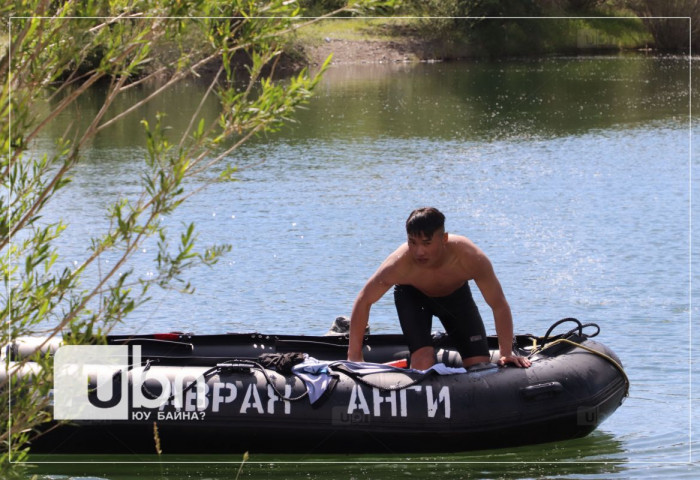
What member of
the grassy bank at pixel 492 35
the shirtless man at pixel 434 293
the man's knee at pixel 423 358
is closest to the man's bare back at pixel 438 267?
the shirtless man at pixel 434 293

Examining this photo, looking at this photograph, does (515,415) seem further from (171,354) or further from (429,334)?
(171,354)

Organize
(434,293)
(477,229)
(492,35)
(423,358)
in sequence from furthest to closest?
(492,35) → (477,229) → (434,293) → (423,358)

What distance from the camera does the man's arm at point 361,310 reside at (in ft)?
20.3

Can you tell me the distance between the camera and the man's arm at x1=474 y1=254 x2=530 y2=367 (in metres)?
6.14

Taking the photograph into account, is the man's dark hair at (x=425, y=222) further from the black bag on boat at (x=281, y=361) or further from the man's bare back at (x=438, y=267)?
the black bag on boat at (x=281, y=361)

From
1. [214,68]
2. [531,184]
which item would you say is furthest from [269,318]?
[214,68]

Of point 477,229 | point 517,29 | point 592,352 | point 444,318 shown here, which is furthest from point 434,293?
point 517,29

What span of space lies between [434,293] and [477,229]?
7.02 meters

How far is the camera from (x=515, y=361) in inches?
247

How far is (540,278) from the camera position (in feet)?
36.5

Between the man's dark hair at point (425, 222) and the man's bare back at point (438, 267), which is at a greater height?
the man's dark hair at point (425, 222)

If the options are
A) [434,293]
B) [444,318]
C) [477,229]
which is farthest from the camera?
[477,229]

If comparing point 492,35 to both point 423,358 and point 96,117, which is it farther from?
point 96,117

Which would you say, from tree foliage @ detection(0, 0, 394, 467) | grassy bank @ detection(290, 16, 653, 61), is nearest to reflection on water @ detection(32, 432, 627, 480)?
tree foliage @ detection(0, 0, 394, 467)
